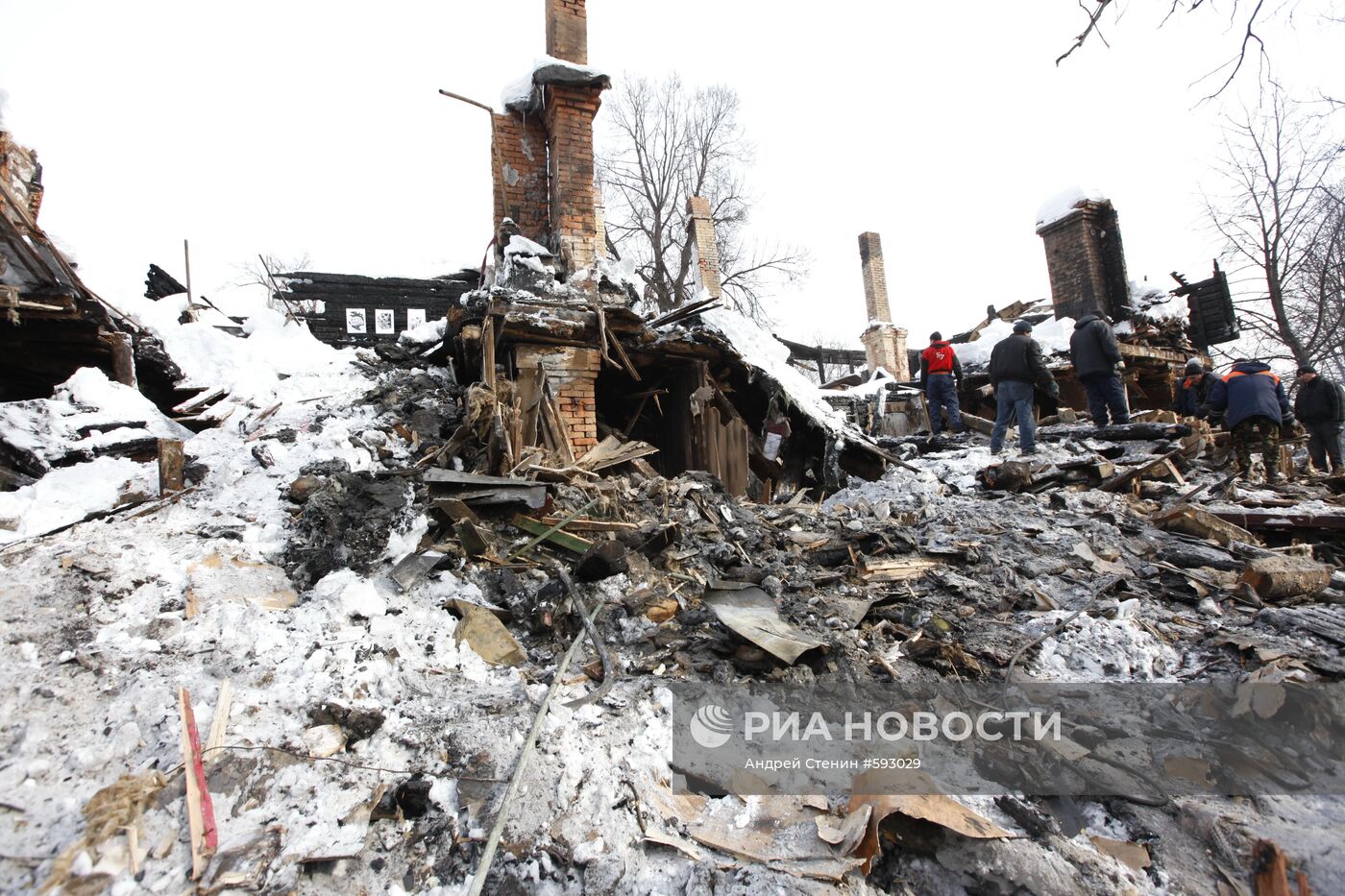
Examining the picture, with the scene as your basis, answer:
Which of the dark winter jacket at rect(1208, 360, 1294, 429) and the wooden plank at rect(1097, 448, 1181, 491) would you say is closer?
the wooden plank at rect(1097, 448, 1181, 491)

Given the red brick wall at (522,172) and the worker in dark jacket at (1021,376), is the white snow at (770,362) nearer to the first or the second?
the worker in dark jacket at (1021,376)

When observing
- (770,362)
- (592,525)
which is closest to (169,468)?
(592,525)

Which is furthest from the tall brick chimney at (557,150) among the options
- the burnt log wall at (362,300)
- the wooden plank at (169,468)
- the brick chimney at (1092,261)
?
the brick chimney at (1092,261)

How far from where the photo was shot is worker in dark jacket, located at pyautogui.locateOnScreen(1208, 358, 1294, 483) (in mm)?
6031

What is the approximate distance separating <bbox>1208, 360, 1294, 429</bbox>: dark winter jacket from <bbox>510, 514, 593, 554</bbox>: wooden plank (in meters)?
6.96

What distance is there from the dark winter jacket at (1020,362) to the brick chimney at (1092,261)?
6.78m

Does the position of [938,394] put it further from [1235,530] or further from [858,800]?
[858,800]

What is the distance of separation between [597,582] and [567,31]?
6889 millimetres

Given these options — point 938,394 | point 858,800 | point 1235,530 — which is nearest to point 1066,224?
point 938,394

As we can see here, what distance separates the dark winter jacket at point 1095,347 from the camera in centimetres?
722

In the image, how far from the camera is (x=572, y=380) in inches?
240

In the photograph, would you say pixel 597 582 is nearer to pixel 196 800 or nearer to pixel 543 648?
pixel 543 648

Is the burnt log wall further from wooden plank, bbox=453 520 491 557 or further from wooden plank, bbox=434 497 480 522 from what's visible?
wooden plank, bbox=453 520 491 557

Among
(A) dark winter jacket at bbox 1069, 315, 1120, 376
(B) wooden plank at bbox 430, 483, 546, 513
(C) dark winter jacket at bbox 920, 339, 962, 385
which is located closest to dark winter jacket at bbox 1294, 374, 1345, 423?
(A) dark winter jacket at bbox 1069, 315, 1120, 376
